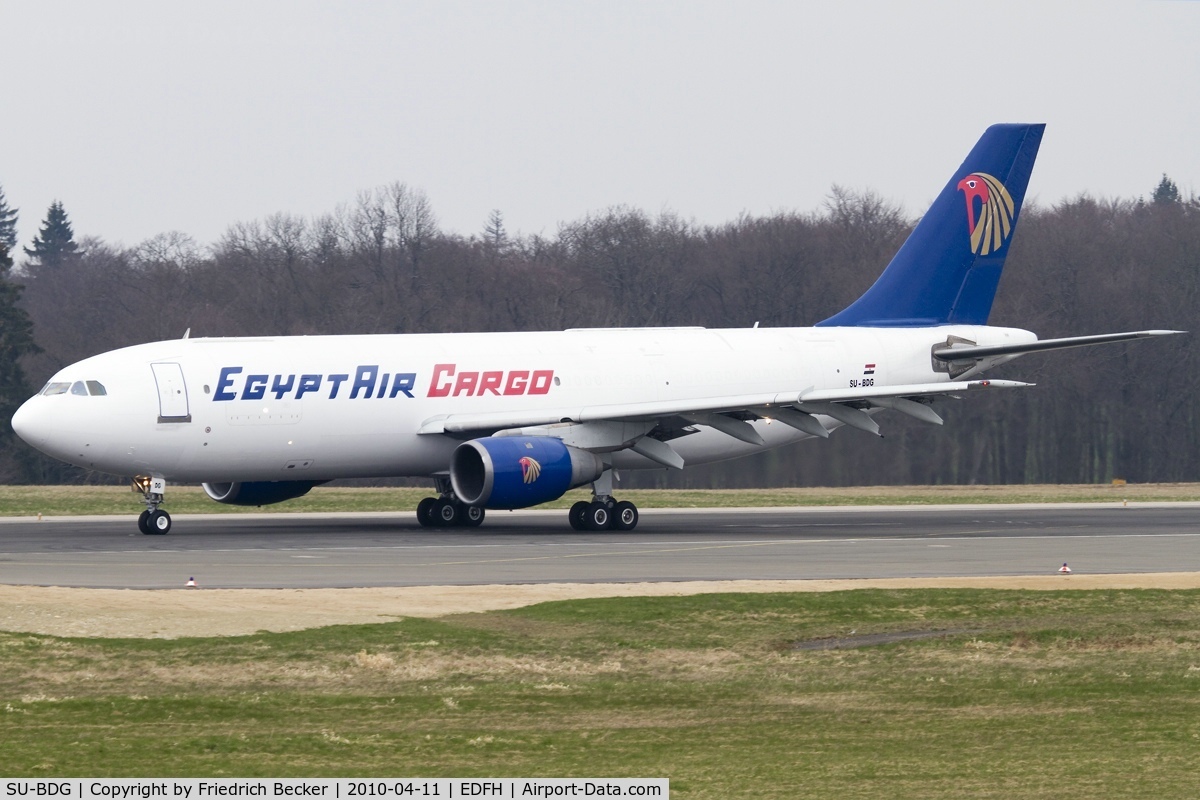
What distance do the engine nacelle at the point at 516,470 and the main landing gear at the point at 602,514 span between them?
96 cm

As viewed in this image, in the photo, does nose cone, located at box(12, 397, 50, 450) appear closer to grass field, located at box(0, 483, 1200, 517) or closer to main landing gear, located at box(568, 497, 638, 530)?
grass field, located at box(0, 483, 1200, 517)

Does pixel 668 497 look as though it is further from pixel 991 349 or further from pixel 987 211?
pixel 987 211

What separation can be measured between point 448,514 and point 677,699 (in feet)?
73.9

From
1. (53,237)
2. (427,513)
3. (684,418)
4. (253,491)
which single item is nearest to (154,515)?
(253,491)

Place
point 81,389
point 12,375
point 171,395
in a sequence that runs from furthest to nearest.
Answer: point 12,375, point 171,395, point 81,389

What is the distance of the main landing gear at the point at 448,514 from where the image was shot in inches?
1446

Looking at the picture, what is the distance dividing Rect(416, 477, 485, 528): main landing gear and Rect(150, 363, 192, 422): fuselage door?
6220mm

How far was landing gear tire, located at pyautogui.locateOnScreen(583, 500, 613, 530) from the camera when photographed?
1393 inches

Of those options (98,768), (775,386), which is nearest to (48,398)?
(775,386)

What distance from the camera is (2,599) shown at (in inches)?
790

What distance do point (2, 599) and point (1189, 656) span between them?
13406 millimetres

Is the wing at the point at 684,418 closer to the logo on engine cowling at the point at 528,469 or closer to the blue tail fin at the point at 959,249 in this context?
the logo on engine cowling at the point at 528,469

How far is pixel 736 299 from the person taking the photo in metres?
74.4

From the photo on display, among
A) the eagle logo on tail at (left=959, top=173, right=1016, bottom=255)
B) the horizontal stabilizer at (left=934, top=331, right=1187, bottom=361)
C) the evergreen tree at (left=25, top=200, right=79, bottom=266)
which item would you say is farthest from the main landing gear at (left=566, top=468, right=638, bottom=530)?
the evergreen tree at (left=25, top=200, right=79, bottom=266)
